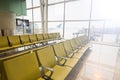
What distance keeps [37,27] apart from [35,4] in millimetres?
2267

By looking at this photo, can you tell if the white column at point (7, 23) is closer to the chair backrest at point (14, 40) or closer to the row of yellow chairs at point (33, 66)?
the chair backrest at point (14, 40)

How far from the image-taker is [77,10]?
7.74 meters

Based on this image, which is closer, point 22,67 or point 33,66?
point 22,67

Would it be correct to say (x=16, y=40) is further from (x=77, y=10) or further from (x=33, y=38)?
(x=77, y=10)

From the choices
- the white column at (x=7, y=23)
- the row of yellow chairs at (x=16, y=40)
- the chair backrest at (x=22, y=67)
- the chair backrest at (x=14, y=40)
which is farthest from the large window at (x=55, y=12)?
the chair backrest at (x=22, y=67)

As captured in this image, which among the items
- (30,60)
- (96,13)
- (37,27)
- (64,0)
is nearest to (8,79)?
(30,60)

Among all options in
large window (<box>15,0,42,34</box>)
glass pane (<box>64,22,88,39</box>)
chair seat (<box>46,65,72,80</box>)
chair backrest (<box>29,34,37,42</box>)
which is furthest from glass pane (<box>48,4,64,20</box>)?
chair seat (<box>46,65,72,80</box>)

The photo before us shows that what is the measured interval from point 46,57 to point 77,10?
6.53 metres

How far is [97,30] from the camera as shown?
752 centimetres

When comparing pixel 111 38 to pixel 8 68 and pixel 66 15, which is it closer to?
pixel 66 15

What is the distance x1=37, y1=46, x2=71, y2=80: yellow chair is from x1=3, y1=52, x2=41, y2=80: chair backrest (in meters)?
0.18

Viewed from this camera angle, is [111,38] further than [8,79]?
Yes

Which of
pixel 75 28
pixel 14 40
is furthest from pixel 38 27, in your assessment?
pixel 14 40

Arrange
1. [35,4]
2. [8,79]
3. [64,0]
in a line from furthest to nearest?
[35,4] < [64,0] < [8,79]
